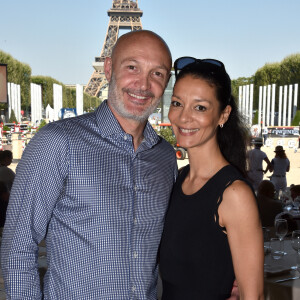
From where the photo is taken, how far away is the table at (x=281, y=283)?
2.77 m

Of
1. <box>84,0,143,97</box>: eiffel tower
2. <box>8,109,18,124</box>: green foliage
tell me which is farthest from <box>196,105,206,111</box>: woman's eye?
<box>84,0,143,97</box>: eiffel tower

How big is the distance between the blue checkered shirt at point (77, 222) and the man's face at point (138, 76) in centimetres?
24

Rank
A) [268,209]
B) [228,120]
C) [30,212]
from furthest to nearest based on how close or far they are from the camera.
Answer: [268,209], [228,120], [30,212]

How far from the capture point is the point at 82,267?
Answer: 5.22ft

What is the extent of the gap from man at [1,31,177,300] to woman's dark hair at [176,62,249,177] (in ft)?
1.37

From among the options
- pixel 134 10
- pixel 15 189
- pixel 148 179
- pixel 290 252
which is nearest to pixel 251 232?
pixel 148 179

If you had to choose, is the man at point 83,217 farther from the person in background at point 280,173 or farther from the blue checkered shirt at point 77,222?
the person in background at point 280,173

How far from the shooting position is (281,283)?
282 cm

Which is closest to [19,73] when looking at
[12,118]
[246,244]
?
[12,118]

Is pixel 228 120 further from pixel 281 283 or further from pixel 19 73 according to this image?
pixel 19 73

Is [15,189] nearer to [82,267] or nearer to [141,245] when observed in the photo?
[82,267]

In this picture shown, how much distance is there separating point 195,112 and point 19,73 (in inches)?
1835

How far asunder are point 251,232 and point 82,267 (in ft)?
2.11

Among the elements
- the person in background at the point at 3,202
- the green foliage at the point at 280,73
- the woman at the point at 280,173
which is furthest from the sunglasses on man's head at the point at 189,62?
the green foliage at the point at 280,73
